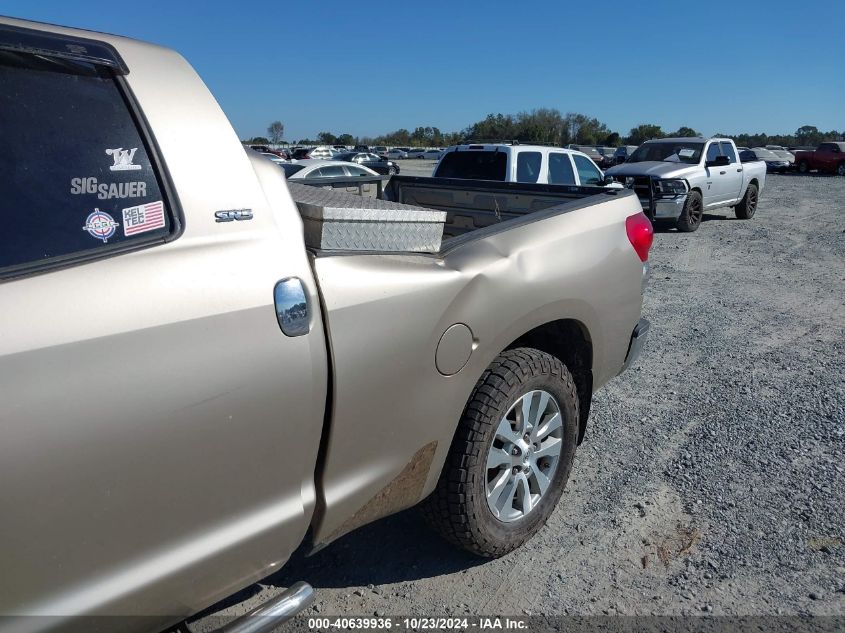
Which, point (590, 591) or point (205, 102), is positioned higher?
point (205, 102)

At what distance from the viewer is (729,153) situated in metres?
14.5

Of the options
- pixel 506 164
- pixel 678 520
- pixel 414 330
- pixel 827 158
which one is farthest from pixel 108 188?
pixel 827 158

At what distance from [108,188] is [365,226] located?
0.78 m

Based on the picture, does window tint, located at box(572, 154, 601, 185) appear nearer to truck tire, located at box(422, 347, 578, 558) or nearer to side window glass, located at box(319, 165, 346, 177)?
side window glass, located at box(319, 165, 346, 177)

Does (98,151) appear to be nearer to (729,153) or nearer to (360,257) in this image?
(360,257)

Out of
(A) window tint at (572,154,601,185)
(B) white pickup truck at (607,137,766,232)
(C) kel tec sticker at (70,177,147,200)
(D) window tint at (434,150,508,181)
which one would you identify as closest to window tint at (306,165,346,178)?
(D) window tint at (434,150,508,181)

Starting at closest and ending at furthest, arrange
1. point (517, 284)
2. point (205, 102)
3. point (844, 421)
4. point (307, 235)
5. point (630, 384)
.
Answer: point (205, 102) → point (307, 235) → point (517, 284) → point (844, 421) → point (630, 384)

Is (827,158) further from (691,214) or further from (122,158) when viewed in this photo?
(122,158)

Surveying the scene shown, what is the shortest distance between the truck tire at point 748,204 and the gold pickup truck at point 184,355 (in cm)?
1432

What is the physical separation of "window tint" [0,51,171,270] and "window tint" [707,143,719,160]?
13941 millimetres

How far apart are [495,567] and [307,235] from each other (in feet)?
5.48

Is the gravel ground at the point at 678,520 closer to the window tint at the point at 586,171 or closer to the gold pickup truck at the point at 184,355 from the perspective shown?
the gold pickup truck at the point at 184,355

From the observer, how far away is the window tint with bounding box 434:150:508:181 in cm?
941

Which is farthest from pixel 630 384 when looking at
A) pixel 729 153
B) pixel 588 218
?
pixel 729 153
